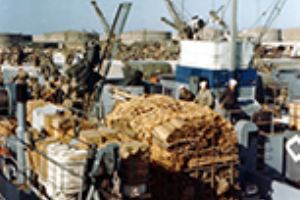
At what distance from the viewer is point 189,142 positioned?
10602 mm

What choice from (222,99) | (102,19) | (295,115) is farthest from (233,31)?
(102,19)

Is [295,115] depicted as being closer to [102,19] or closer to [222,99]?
[222,99]

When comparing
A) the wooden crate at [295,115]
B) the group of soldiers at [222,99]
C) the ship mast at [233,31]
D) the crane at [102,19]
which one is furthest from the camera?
the crane at [102,19]

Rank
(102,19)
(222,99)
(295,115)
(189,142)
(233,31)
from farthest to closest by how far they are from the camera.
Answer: (102,19) → (233,31) → (295,115) → (222,99) → (189,142)

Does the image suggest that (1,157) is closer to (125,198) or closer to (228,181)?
(125,198)

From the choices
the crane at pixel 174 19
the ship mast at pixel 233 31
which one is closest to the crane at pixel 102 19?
the crane at pixel 174 19

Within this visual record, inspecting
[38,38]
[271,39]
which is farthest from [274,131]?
[38,38]

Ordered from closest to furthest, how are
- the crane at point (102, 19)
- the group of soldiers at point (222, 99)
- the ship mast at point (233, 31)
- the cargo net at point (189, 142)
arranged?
the cargo net at point (189, 142) → the group of soldiers at point (222, 99) → the ship mast at point (233, 31) → the crane at point (102, 19)

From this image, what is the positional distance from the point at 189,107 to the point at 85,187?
4444mm

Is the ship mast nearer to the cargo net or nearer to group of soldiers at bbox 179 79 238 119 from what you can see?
group of soldiers at bbox 179 79 238 119

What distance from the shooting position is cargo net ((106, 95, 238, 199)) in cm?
1055

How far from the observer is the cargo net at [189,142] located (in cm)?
1055

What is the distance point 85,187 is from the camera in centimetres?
820

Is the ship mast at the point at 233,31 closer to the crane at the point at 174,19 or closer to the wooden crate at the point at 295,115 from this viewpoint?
the wooden crate at the point at 295,115
